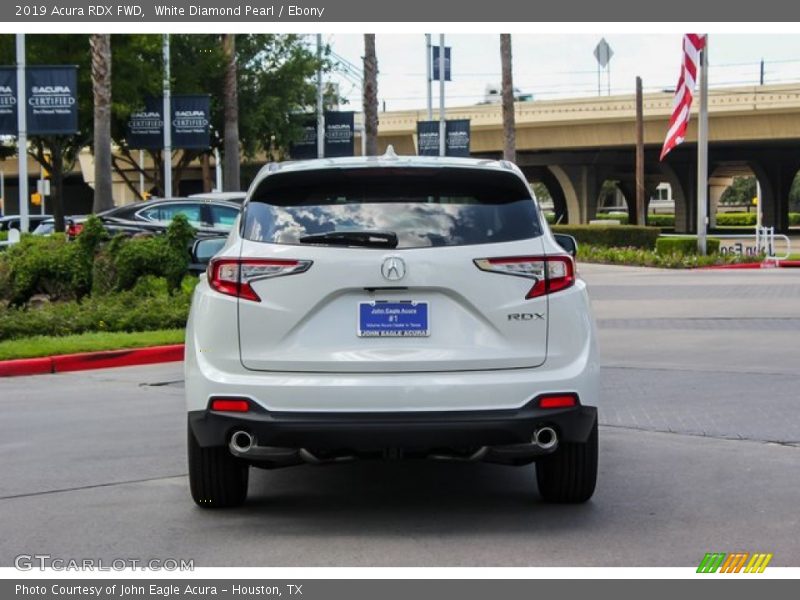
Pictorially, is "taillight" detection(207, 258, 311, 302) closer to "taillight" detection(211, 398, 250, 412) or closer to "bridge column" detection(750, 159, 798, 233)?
"taillight" detection(211, 398, 250, 412)

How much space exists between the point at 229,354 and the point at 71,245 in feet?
38.8

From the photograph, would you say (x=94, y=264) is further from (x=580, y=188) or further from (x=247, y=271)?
(x=580, y=188)

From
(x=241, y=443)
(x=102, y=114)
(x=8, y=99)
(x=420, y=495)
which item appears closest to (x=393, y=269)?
(x=241, y=443)

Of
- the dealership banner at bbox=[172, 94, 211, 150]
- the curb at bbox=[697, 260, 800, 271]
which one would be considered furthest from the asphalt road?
the dealership banner at bbox=[172, 94, 211, 150]

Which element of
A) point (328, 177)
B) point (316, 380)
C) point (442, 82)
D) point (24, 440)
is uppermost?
point (442, 82)

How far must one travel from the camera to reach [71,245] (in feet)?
57.8

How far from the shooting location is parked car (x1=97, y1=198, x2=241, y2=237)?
2334 centimetres

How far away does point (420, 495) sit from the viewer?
7.33 meters

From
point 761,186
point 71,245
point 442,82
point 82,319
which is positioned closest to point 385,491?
point 82,319

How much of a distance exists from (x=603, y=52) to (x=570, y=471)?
56221 mm

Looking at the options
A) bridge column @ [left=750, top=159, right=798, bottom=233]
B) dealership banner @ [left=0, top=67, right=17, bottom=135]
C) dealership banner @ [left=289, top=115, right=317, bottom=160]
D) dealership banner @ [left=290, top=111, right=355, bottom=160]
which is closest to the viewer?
dealership banner @ [left=0, top=67, right=17, bottom=135]

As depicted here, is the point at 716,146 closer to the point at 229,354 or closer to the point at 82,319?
the point at 82,319

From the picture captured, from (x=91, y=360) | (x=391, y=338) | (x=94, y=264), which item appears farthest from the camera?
(x=94, y=264)

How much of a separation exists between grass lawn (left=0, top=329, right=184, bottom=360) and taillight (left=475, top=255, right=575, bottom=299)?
27.7 feet
